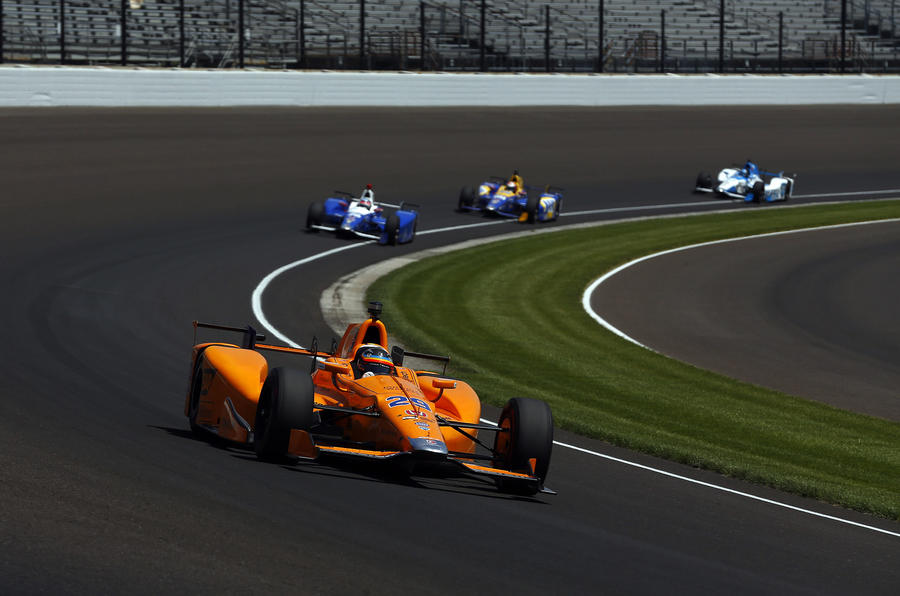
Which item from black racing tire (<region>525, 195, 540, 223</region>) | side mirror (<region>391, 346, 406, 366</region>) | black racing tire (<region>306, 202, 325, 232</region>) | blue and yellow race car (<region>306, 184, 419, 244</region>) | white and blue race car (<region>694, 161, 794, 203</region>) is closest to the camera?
side mirror (<region>391, 346, 406, 366</region>)

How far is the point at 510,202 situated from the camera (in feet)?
110

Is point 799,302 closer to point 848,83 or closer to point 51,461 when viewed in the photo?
point 51,461

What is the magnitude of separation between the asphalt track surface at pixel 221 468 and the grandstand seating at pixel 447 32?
385cm

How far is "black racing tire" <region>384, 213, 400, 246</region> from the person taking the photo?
2872 cm

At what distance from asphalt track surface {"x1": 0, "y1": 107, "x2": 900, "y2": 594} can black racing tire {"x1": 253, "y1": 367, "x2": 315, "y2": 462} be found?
0.84ft

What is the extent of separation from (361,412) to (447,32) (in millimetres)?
37369

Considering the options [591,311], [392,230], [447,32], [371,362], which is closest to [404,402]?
[371,362]

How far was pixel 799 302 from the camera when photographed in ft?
83.3

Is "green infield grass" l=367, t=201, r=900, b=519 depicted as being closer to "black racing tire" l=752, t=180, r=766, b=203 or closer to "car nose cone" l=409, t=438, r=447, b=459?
"car nose cone" l=409, t=438, r=447, b=459

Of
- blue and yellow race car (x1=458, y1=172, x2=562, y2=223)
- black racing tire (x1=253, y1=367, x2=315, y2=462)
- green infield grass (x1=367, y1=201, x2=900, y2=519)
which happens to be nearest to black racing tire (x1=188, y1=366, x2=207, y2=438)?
black racing tire (x1=253, y1=367, x2=315, y2=462)

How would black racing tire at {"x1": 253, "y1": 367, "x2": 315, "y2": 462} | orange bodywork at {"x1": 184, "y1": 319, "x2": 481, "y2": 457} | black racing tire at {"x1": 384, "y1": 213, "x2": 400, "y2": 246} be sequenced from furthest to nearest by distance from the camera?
black racing tire at {"x1": 384, "y1": 213, "x2": 400, "y2": 246}
orange bodywork at {"x1": 184, "y1": 319, "x2": 481, "y2": 457}
black racing tire at {"x1": 253, "y1": 367, "x2": 315, "y2": 462}

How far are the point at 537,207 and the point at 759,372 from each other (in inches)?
567

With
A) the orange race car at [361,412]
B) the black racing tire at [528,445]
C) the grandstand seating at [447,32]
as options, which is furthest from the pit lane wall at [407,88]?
the black racing tire at [528,445]

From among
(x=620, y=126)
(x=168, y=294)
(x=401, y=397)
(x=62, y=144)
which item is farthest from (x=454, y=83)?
(x=401, y=397)
